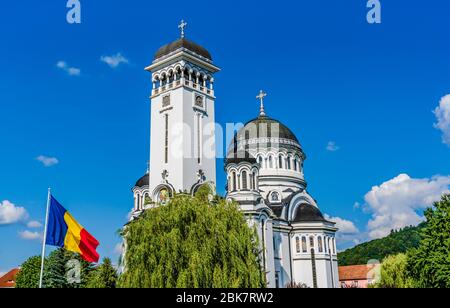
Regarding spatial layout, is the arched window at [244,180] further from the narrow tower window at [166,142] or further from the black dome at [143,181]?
the black dome at [143,181]

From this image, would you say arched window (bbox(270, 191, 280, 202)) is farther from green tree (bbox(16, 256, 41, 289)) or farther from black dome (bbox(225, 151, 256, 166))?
green tree (bbox(16, 256, 41, 289))

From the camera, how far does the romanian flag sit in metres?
20.0

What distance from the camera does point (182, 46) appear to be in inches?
1729

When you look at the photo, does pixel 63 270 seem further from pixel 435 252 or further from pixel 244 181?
pixel 435 252

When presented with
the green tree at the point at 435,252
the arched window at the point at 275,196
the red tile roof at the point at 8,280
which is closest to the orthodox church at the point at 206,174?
the arched window at the point at 275,196

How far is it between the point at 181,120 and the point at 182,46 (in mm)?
7075

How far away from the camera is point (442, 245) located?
92.4 feet

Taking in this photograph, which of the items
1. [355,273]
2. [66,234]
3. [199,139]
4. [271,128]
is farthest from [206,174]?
[355,273]

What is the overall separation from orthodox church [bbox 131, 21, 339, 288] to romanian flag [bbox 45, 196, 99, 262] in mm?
19572

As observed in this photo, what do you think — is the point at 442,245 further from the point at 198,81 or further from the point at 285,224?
the point at 198,81
